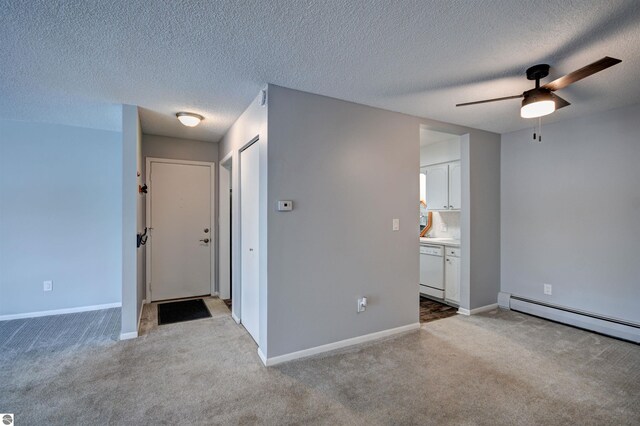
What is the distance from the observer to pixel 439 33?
1.87 meters

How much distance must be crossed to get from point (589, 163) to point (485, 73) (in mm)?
2127

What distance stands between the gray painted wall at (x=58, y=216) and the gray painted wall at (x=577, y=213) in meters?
5.53

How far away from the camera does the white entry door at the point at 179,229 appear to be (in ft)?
14.4

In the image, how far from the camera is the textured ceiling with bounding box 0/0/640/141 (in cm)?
166

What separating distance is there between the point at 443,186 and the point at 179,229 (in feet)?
13.6

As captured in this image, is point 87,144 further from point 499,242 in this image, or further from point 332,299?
point 499,242

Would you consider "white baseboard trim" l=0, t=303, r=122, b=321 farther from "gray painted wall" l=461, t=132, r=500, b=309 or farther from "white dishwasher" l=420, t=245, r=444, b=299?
"gray painted wall" l=461, t=132, r=500, b=309

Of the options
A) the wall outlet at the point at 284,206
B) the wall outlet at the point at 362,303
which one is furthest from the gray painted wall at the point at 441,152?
the wall outlet at the point at 284,206

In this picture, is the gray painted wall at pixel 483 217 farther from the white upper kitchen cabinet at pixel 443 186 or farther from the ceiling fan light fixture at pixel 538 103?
the ceiling fan light fixture at pixel 538 103

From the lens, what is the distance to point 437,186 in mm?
4883

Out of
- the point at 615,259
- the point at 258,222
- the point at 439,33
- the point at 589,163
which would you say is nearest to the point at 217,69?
the point at 258,222

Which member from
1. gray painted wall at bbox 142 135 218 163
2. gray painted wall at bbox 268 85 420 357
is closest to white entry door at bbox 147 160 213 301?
gray painted wall at bbox 142 135 218 163

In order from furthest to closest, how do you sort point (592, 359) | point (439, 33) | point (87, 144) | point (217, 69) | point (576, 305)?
point (87, 144)
point (576, 305)
point (592, 359)
point (217, 69)
point (439, 33)

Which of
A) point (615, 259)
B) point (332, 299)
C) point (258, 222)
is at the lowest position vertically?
point (332, 299)
